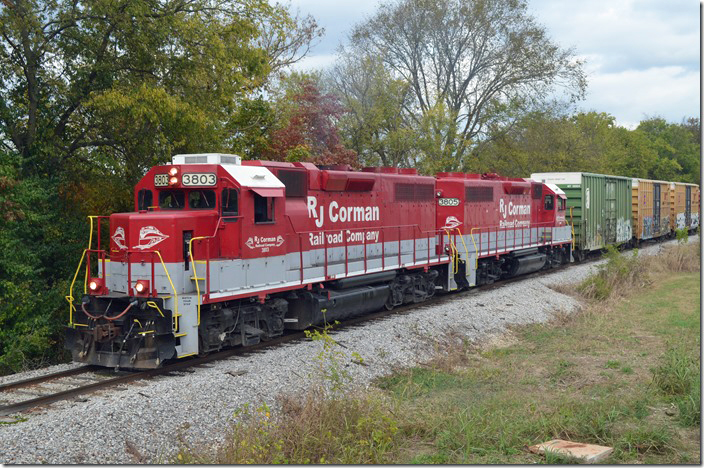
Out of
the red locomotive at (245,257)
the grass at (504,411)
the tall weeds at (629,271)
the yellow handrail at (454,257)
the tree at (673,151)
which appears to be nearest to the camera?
the grass at (504,411)

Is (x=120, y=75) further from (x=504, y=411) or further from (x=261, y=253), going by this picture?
(x=504, y=411)

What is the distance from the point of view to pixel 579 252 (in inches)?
1121

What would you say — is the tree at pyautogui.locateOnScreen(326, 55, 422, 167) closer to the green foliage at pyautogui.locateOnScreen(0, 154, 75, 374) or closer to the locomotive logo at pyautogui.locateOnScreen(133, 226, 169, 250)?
the green foliage at pyautogui.locateOnScreen(0, 154, 75, 374)

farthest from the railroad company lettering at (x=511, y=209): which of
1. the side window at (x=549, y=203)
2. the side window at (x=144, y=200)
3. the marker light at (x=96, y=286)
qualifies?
the marker light at (x=96, y=286)

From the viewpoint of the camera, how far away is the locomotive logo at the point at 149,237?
11.0 meters

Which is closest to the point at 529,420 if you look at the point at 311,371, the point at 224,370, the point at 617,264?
the point at 311,371

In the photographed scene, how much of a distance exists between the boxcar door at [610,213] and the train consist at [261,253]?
1097 cm

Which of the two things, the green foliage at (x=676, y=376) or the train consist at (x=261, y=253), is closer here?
the green foliage at (x=676, y=376)

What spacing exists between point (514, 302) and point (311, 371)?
8.93 meters

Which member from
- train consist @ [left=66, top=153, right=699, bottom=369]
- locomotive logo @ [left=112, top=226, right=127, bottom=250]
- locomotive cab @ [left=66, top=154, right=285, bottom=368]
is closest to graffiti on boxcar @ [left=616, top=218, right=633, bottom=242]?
train consist @ [left=66, top=153, right=699, bottom=369]

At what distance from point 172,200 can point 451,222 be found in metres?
10.1

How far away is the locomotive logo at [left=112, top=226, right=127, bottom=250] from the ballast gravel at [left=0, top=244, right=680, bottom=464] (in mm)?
2231

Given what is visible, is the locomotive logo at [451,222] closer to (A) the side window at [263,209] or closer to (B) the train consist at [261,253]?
(B) the train consist at [261,253]

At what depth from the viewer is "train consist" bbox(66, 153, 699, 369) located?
420 inches
